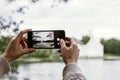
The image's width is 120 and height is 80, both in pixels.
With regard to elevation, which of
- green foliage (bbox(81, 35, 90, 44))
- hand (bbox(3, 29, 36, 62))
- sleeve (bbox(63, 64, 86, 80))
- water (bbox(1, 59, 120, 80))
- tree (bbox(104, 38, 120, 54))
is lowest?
water (bbox(1, 59, 120, 80))

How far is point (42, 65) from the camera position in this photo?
12.8ft

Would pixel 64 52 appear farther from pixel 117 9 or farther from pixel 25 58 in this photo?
pixel 117 9

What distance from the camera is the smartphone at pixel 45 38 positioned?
71cm

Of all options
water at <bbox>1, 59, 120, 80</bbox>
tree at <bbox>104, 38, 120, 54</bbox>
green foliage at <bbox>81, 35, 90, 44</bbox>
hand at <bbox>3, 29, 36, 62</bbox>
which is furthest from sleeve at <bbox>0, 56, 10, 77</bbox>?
water at <bbox>1, 59, 120, 80</bbox>

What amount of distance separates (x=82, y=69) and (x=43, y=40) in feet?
10.4

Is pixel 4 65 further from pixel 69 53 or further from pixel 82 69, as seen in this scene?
pixel 82 69

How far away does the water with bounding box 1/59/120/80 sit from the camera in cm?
370

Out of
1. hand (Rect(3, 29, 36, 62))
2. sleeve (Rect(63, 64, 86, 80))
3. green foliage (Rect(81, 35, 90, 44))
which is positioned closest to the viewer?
sleeve (Rect(63, 64, 86, 80))

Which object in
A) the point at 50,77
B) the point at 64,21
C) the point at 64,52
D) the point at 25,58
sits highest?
the point at 64,52

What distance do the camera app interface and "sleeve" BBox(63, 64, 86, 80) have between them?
107 millimetres

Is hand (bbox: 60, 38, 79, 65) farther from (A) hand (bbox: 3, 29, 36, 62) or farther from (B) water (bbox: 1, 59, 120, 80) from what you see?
(B) water (bbox: 1, 59, 120, 80)

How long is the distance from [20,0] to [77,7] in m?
0.84

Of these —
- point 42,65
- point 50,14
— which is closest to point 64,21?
point 50,14

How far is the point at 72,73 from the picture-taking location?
1.92 feet
